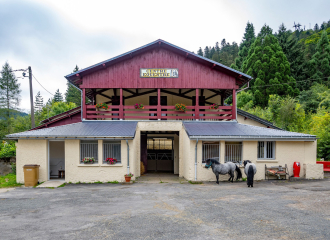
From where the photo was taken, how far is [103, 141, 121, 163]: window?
42.8ft

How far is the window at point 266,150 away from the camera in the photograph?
1342cm

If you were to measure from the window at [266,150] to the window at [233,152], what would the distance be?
1.20 metres

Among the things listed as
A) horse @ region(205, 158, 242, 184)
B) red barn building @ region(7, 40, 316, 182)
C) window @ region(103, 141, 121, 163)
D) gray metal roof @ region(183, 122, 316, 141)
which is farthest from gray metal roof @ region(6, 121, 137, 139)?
horse @ region(205, 158, 242, 184)

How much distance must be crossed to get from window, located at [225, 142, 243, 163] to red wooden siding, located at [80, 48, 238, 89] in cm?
433

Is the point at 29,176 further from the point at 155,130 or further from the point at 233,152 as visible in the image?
the point at 233,152

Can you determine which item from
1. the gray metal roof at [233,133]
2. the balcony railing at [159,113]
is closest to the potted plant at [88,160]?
the balcony railing at [159,113]

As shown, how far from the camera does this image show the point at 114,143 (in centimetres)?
1301

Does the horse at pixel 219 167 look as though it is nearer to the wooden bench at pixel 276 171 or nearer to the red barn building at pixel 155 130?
the red barn building at pixel 155 130

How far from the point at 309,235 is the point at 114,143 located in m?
9.95

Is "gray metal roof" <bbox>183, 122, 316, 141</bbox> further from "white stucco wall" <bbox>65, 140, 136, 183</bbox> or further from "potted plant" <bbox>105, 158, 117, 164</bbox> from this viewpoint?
"potted plant" <bbox>105, 158, 117, 164</bbox>

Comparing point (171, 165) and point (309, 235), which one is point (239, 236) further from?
point (171, 165)

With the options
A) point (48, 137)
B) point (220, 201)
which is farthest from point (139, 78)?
point (220, 201)

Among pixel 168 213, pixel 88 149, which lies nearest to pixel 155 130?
pixel 88 149

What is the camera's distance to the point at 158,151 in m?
17.8
